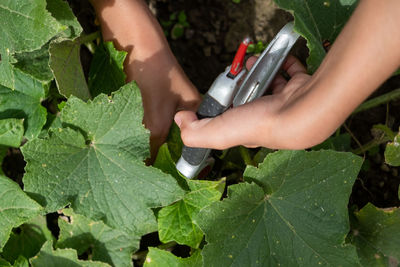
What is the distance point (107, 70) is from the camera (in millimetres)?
1501

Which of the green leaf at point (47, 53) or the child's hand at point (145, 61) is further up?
the green leaf at point (47, 53)

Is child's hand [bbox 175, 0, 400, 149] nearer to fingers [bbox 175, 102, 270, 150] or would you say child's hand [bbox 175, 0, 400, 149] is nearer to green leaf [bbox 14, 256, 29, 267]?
fingers [bbox 175, 102, 270, 150]

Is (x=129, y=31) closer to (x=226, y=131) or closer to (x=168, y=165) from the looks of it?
(x=168, y=165)

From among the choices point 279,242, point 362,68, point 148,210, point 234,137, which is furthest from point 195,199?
point 362,68

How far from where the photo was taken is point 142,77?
1.56 meters

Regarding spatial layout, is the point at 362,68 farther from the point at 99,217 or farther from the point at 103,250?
the point at 103,250

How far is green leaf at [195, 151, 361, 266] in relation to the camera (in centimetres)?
127

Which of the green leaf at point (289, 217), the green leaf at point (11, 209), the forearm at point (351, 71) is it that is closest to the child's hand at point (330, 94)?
the forearm at point (351, 71)

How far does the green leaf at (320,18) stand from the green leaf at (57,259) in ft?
3.21

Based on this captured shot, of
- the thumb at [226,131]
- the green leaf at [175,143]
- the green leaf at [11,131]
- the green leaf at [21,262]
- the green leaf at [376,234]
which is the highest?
the green leaf at [11,131]

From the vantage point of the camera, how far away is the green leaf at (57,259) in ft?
4.77

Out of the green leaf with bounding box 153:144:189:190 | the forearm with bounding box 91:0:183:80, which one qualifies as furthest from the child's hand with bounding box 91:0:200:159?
the green leaf with bounding box 153:144:189:190

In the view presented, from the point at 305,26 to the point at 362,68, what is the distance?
45cm

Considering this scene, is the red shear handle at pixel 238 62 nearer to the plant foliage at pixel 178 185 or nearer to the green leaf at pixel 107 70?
the plant foliage at pixel 178 185
